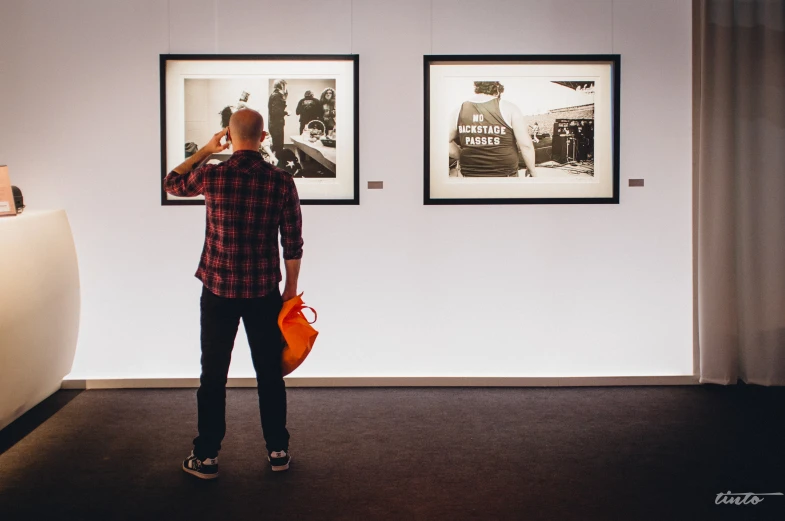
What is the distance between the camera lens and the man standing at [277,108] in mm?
Answer: 4277

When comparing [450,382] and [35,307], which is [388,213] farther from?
[35,307]

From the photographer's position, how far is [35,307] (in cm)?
345

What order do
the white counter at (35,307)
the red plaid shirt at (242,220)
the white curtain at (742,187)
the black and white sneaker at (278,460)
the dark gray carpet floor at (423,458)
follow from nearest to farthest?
the dark gray carpet floor at (423,458) → the red plaid shirt at (242,220) → the black and white sneaker at (278,460) → the white counter at (35,307) → the white curtain at (742,187)

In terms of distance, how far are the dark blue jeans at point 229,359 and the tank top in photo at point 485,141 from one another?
189 cm

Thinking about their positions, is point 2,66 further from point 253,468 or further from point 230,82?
point 253,468

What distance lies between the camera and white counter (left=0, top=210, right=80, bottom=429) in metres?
3.21

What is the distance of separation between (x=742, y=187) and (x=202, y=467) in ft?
11.5

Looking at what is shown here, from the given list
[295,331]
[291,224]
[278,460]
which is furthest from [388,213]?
[278,460]

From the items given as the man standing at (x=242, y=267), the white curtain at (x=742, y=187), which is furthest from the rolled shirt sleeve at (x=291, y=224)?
the white curtain at (x=742, y=187)

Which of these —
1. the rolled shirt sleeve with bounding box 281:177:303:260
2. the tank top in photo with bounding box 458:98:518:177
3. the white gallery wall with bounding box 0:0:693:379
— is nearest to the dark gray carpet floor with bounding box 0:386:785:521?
the white gallery wall with bounding box 0:0:693:379

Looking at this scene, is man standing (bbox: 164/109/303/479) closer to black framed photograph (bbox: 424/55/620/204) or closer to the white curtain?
black framed photograph (bbox: 424/55/620/204)

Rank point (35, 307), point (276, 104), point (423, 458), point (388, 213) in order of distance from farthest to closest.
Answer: point (388, 213)
point (276, 104)
point (35, 307)
point (423, 458)

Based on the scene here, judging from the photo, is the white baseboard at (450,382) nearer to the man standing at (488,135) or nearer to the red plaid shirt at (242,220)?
the man standing at (488,135)

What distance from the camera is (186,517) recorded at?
8.37 feet
